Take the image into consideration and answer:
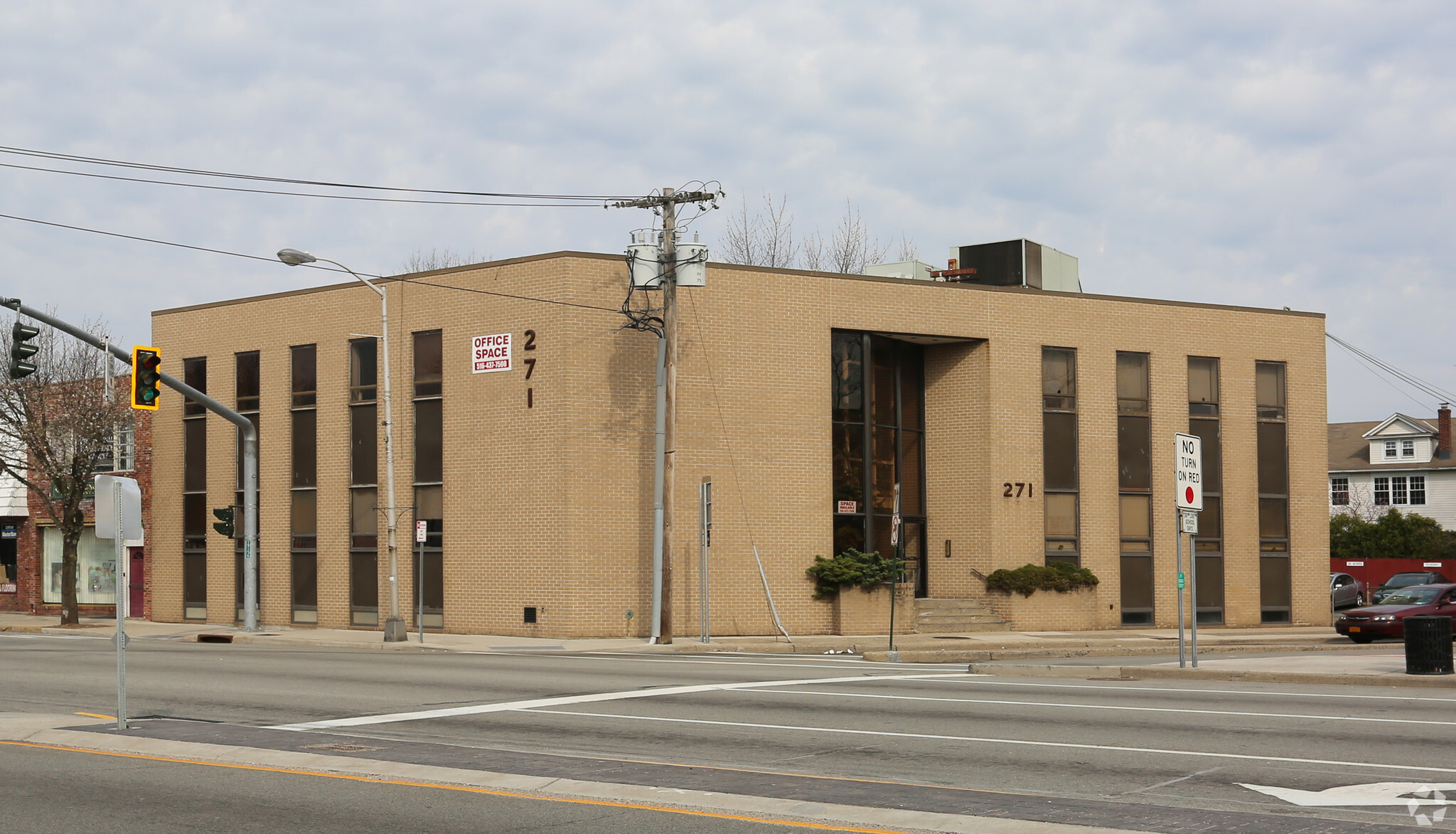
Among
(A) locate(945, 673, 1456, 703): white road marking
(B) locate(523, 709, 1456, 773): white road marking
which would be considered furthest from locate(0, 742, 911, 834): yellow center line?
(A) locate(945, 673, 1456, 703): white road marking

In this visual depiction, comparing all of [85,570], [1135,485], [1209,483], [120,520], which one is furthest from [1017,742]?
[85,570]

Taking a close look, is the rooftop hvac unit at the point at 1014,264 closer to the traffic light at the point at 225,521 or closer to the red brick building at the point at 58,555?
the traffic light at the point at 225,521

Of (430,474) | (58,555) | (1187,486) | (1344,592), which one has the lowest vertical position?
(1344,592)

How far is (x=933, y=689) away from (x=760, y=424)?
1414cm

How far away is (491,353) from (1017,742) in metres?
20.4

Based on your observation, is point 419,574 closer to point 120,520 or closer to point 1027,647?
point 1027,647

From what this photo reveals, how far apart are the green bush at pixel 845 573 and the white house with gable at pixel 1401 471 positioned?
44.5 metres

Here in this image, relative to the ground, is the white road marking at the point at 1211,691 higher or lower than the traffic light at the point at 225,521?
lower

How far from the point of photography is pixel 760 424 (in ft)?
102

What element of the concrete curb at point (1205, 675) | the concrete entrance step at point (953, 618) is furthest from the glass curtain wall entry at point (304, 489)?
the concrete curb at point (1205, 675)

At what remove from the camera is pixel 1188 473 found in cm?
1950

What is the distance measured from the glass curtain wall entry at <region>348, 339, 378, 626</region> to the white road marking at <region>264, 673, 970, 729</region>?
16196 millimetres

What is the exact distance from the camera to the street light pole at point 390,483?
27.4 metres

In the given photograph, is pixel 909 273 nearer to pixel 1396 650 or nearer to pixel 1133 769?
pixel 1396 650
